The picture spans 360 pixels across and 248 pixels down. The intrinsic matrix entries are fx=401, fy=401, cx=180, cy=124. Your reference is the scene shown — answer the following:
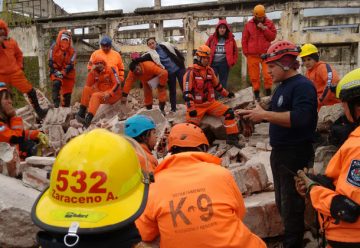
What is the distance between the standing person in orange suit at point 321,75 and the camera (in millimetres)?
5672

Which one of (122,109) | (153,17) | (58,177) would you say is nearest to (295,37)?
(153,17)

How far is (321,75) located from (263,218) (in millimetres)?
2824

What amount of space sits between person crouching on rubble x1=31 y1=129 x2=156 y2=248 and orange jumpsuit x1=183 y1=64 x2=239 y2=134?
5.15m

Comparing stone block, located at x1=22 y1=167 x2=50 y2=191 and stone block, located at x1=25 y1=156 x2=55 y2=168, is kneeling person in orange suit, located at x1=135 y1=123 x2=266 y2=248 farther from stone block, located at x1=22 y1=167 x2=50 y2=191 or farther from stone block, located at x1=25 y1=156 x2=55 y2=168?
stone block, located at x1=25 y1=156 x2=55 y2=168

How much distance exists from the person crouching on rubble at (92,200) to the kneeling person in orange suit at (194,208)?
0.63 metres

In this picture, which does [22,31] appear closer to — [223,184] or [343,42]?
[343,42]

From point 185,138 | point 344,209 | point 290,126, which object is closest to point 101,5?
point 290,126

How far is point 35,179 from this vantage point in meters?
4.00

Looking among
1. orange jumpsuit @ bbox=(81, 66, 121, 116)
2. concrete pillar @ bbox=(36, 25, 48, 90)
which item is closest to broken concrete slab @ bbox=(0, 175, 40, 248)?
orange jumpsuit @ bbox=(81, 66, 121, 116)

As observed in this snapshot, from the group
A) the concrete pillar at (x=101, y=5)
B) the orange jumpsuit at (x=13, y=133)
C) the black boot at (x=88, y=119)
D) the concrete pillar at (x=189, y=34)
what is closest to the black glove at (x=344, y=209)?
the orange jumpsuit at (x=13, y=133)

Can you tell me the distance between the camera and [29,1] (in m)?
22.3

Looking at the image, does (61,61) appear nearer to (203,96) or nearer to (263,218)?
(203,96)

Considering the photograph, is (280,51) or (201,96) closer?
(280,51)

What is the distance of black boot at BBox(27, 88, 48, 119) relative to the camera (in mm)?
7648
